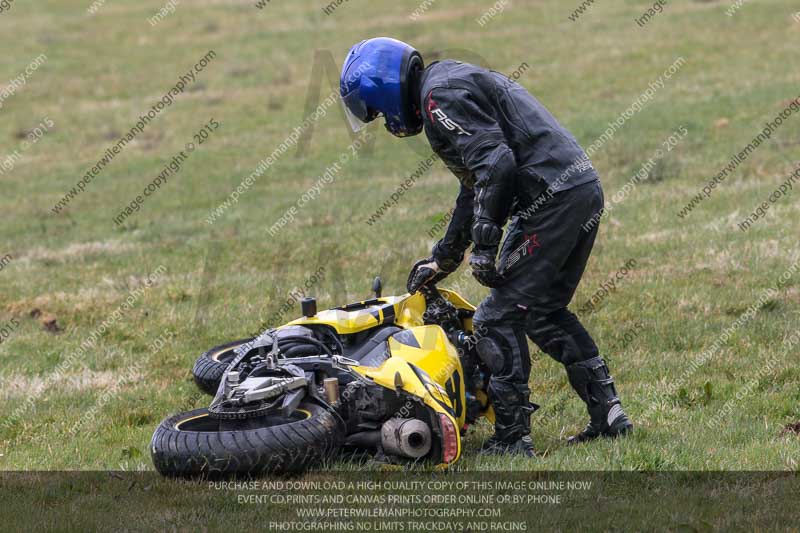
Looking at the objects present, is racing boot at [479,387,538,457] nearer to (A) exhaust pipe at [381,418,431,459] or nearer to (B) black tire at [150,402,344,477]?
(A) exhaust pipe at [381,418,431,459]

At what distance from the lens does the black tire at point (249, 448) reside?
18.9ft

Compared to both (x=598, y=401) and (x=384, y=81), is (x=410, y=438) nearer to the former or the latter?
(x=598, y=401)

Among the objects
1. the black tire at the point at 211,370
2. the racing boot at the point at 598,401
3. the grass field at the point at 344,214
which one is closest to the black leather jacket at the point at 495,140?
the grass field at the point at 344,214

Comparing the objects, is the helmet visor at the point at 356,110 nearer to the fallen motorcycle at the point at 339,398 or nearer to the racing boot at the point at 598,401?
the fallen motorcycle at the point at 339,398

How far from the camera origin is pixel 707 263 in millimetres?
11250

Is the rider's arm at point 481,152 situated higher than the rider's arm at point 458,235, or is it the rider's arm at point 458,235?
the rider's arm at point 481,152

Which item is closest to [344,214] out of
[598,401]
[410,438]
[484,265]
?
[598,401]

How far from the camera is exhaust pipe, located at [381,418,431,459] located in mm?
6059

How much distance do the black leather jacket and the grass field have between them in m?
1.13

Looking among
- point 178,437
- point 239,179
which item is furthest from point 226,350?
point 239,179

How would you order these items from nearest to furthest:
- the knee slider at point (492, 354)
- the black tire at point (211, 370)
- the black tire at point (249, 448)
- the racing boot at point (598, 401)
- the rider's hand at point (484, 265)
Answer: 1. the black tire at point (249, 448)
2. the rider's hand at point (484, 265)
3. the knee slider at point (492, 354)
4. the racing boot at point (598, 401)
5. the black tire at point (211, 370)

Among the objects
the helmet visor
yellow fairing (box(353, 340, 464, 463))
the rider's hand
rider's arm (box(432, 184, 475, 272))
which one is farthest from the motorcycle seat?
the helmet visor

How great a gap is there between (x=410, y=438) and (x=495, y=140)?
183 centimetres

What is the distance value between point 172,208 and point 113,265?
5.09 meters
